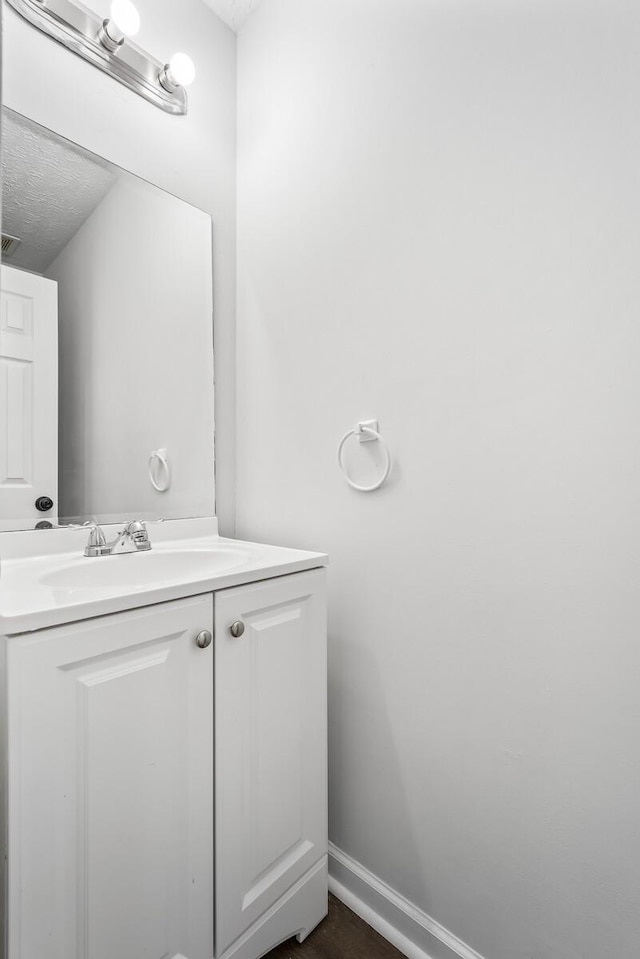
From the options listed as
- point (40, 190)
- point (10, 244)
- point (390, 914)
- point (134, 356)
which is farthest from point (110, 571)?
point (390, 914)

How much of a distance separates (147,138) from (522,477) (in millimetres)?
1343

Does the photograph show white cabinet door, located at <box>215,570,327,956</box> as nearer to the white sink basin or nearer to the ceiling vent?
the white sink basin

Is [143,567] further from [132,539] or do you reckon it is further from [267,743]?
[267,743]

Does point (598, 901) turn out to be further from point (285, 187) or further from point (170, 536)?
point (285, 187)

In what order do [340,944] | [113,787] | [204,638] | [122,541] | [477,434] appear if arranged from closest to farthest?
[113,787]
[204,638]
[477,434]
[340,944]
[122,541]

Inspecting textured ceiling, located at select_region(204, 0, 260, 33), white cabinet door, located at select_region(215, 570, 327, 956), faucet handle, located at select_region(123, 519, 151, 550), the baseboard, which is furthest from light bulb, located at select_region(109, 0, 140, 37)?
the baseboard

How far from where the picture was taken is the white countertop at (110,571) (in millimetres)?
807

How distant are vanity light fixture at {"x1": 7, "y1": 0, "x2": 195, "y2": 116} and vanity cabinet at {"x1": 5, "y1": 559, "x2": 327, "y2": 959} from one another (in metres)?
1.32

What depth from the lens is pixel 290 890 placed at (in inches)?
45.3

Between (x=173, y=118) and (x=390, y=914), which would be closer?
(x=390, y=914)

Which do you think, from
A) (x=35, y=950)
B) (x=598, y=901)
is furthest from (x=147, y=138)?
(x=598, y=901)

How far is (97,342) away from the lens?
1.35 metres

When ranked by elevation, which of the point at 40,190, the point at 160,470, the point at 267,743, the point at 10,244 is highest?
the point at 40,190

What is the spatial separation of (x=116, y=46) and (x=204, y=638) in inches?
55.7
